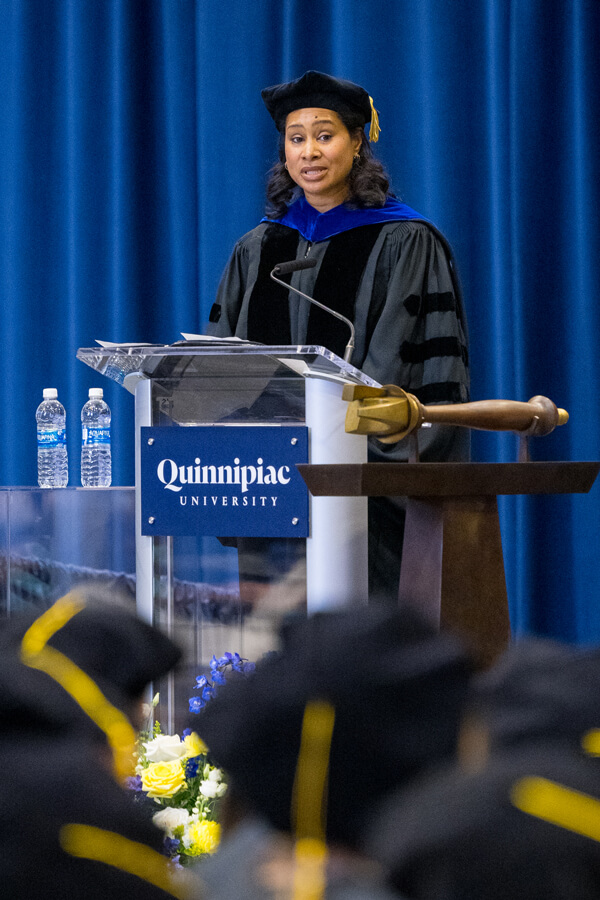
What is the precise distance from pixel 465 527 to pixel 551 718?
1.10 metres

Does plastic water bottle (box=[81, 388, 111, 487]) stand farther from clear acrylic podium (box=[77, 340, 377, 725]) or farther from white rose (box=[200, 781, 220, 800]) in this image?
white rose (box=[200, 781, 220, 800])

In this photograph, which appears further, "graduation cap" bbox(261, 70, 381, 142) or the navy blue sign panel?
"graduation cap" bbox(261, 70, 381, 142)

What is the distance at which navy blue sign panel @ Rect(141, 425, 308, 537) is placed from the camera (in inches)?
56.0

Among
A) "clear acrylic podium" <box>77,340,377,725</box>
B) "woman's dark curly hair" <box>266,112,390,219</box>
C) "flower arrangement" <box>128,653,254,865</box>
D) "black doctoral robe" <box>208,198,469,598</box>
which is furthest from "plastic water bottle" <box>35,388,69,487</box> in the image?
"flower arrangement" <box>128,653,254,865</box>

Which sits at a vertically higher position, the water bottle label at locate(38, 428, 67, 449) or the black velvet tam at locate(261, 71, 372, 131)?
the black velvet tam at locate(261, 71, 372, 131)

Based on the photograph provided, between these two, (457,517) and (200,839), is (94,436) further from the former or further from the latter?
(200,839)

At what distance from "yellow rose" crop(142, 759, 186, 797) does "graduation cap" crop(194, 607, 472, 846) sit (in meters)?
0.77

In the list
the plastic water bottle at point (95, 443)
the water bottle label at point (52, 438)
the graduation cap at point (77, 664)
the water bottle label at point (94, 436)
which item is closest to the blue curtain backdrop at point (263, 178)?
the plastic water bottle at point (95, 443)

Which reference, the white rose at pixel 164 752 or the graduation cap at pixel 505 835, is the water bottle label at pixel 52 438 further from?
the graduation cap at pixel 505 835

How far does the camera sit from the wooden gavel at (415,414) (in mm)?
1259

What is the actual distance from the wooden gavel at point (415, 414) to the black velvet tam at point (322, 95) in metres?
1.50

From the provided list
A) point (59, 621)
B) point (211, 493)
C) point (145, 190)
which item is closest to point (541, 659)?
point (59, 621)

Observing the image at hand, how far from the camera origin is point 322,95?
8.52 ft

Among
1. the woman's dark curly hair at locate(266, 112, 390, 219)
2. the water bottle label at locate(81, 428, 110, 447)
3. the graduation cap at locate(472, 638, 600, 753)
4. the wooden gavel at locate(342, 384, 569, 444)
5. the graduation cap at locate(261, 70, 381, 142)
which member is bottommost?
the water bottle label at locate(81, 428, 110, 447)
